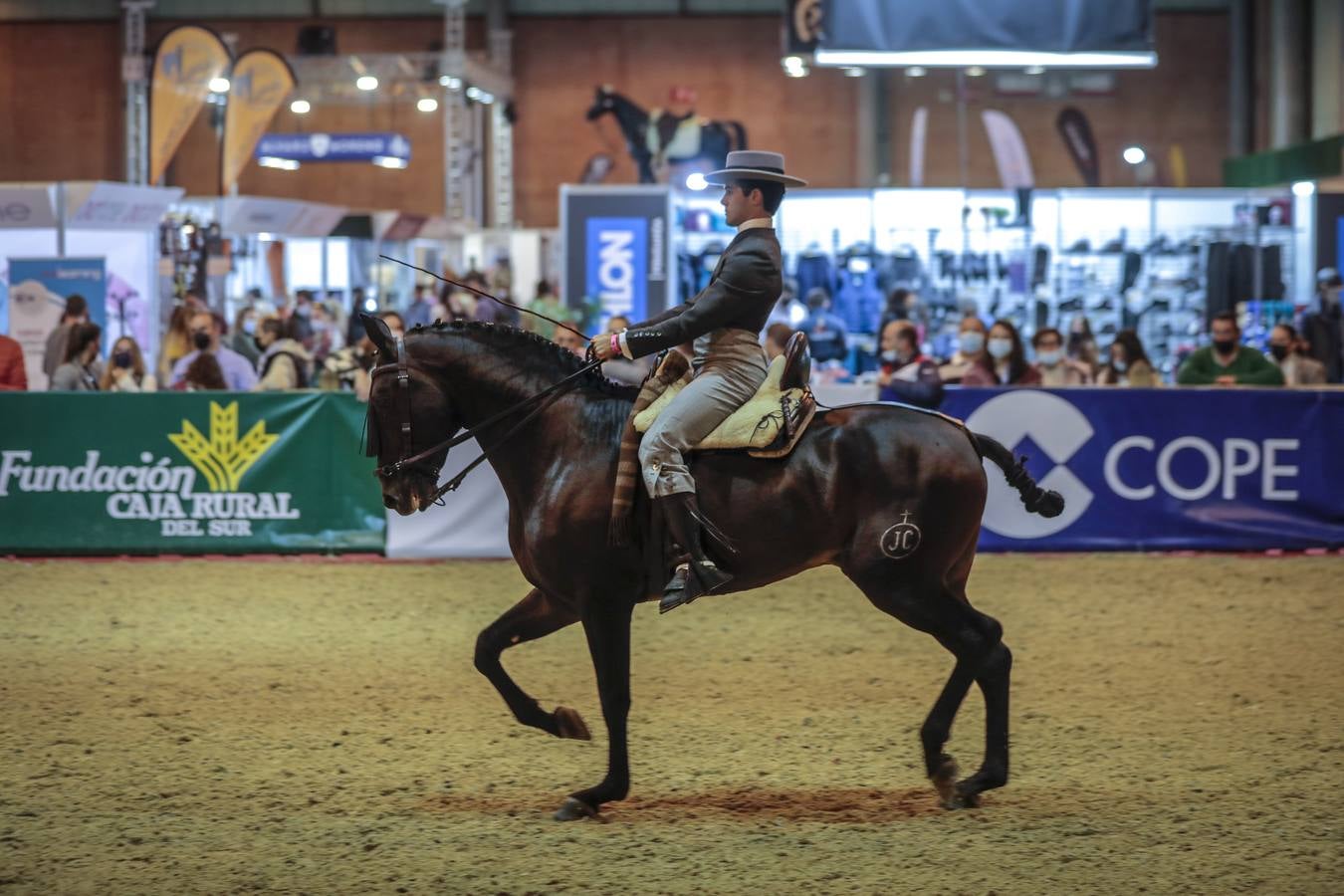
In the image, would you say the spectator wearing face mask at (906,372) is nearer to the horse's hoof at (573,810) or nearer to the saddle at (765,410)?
the saddle at (765,410)

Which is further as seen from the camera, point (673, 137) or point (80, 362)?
point (673, 137)

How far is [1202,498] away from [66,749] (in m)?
9.66

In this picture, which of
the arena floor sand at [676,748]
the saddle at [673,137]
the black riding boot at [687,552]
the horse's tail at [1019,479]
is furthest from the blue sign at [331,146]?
the black riding boot at [687,552]

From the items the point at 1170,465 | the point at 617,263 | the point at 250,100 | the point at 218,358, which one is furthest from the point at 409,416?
the point at 250,100

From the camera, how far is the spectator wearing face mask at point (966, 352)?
46.6 ft

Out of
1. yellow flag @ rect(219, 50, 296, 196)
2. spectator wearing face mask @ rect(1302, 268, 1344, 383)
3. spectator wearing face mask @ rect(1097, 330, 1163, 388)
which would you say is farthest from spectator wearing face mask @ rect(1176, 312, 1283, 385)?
yellow flag @ rect(219, 50, 296, 196)

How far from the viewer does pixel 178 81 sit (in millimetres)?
25781

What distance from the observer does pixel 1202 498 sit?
44.2 ft

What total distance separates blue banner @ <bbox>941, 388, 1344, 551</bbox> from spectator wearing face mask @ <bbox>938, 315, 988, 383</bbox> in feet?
2.65

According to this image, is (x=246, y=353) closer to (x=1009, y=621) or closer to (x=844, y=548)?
(x=1009, y=621)

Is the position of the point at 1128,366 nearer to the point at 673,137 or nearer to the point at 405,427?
the point at 405,427

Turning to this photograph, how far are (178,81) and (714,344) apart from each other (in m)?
21.9

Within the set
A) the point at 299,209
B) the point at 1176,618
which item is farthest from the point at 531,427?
the point at 299,209

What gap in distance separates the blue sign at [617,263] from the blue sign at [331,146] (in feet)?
32.1
